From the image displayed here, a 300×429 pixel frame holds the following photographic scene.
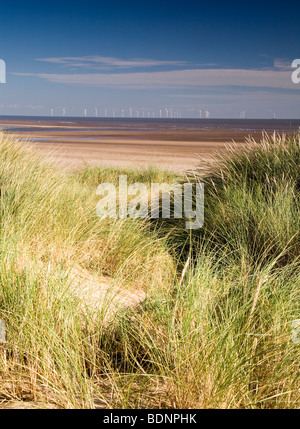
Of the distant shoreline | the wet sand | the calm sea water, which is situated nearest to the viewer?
the wet sand

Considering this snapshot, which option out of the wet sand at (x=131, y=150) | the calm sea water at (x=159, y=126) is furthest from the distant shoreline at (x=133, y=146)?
the calm sea water at (x=159, y=126)

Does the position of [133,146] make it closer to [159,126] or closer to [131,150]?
[131,150]

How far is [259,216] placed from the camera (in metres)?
4.74

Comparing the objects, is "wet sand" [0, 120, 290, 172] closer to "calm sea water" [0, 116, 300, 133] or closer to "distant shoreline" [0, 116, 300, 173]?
"distant shoreline" [0, 116, 300, 173]

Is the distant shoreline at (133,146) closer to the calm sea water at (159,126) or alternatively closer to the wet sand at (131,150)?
the wet sand at (131,150)

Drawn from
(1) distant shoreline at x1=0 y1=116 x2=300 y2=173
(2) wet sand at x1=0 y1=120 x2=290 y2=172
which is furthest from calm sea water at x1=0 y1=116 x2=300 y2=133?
(2) wet sand at x1=0 y1=120 x2=290 y2=172

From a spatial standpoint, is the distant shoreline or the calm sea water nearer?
the distant shoreline

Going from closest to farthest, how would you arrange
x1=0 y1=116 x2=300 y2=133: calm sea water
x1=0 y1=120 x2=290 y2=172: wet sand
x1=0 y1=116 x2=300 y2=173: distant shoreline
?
1. x1=0 y1=120 x2=290 y2=172: wet sand
2. x1=0 y1=116 x2=300 y2=173: distant shoreline
3. x1=0 y1=116 x2=300 y2=133: calm sea water

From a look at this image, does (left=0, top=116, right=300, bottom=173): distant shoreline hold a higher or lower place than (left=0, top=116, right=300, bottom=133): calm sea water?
lower

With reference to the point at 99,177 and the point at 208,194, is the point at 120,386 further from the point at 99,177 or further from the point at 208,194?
the point at 99,177

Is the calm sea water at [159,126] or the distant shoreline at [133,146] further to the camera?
the calm sea water at [159,126]

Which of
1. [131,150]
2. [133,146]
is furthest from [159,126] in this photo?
[131,150]

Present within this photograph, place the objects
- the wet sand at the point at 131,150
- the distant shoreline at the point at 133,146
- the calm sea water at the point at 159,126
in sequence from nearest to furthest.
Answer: the wet sand at the point at 131,150
the distant shoreline at the point at 133,146
the calm sea water at the point at 159,126

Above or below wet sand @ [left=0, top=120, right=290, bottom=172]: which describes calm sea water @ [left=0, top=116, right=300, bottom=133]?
above
